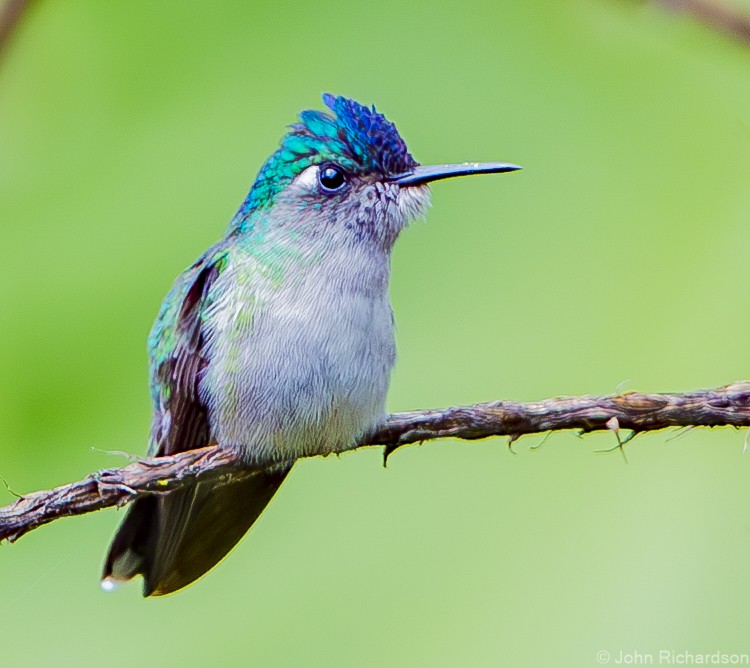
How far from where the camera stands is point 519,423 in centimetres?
211

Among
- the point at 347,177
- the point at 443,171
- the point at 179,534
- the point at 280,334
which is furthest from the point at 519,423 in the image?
the point at 179,534

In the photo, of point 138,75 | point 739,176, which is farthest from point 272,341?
point 739,176

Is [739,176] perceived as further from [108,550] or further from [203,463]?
[108,550]

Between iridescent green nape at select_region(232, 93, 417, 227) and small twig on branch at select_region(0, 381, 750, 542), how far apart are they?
0.86m

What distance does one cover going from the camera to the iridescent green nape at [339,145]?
2.68 metres

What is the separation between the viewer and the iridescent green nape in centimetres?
268

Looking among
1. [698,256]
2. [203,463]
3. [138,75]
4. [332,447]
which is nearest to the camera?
[203,463]

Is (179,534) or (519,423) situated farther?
(179,534)

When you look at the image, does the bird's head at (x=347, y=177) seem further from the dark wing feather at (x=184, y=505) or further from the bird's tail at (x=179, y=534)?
the bird's tail at (x=179, y=534)

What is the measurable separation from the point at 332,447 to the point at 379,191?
0.72m

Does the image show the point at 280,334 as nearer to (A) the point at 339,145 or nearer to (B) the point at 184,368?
(B) the point at 184,368

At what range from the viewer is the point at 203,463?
7.81 ft

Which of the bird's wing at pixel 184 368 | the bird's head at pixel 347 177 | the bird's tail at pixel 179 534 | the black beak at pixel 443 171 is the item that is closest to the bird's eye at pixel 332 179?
the bird's head at pixel 347 177

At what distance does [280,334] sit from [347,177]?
0.52m
